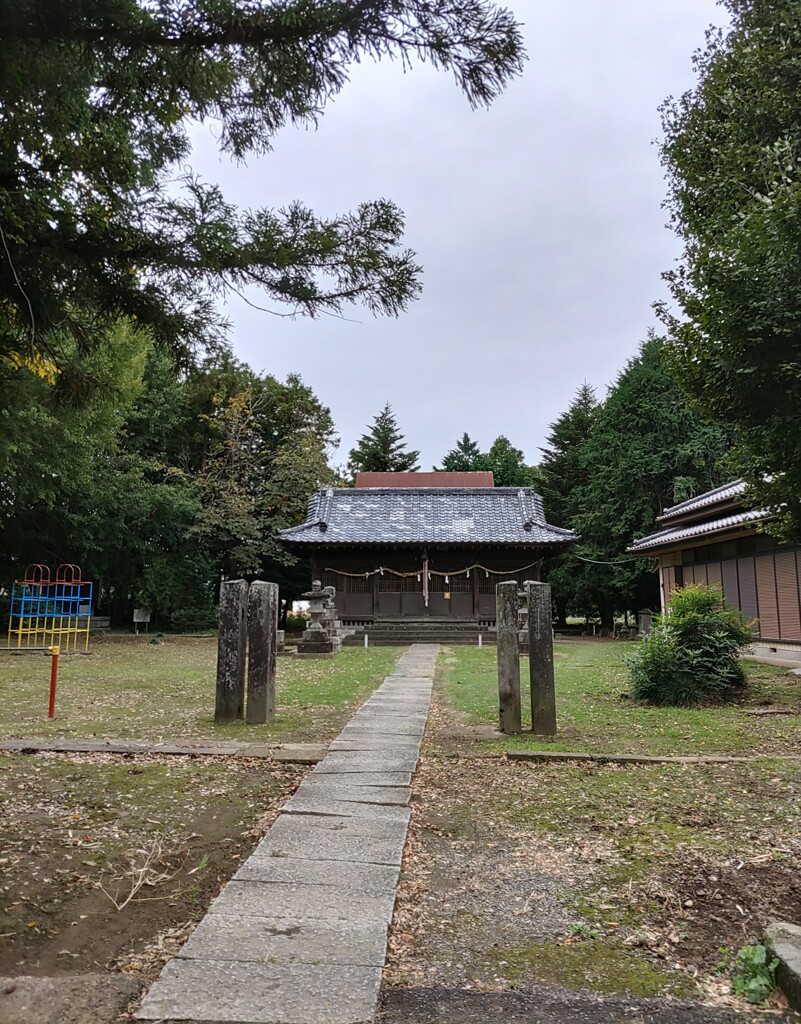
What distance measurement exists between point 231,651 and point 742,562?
533 inches

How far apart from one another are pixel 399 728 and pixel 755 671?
881 cm

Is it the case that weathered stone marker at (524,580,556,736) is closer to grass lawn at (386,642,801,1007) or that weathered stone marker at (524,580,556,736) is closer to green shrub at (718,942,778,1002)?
grass lawn at (386,642,801,1007)

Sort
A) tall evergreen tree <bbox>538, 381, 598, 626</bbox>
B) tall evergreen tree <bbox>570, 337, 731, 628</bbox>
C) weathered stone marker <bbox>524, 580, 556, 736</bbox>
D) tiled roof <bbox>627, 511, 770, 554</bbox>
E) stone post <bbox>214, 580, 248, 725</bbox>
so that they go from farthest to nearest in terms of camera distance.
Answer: tall evergreen tree <bbox>538, 381, 598, 626</bbox> → tall evergreen tree <bbox>570, 337, 731, 628</bbox> → tiled roof <bbox>627, 511, 770, 554</bbox> → stone post <bbox>214, 580, 248, 725</bbox> → weathered stone marker <bbox>524, 580, 556, 736</bbox>

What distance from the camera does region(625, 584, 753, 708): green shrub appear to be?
9078mm

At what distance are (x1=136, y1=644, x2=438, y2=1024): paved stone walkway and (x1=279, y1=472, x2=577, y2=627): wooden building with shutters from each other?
18888mm

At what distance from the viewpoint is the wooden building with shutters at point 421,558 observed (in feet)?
77.7

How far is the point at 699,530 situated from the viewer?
17.0 meters

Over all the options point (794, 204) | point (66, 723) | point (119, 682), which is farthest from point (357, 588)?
point (794, 204)

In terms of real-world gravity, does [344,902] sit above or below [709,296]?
below

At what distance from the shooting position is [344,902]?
2.94m

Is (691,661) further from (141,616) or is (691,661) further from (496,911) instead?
(141,616)

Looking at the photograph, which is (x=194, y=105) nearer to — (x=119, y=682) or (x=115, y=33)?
(x=115, y=33)

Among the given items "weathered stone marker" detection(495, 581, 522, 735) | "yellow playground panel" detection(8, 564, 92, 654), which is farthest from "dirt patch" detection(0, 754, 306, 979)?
"yellow playground panel" detection(8, 564, 92, 654)

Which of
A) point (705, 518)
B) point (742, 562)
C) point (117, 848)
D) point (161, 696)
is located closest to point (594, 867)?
point (117, 848)
